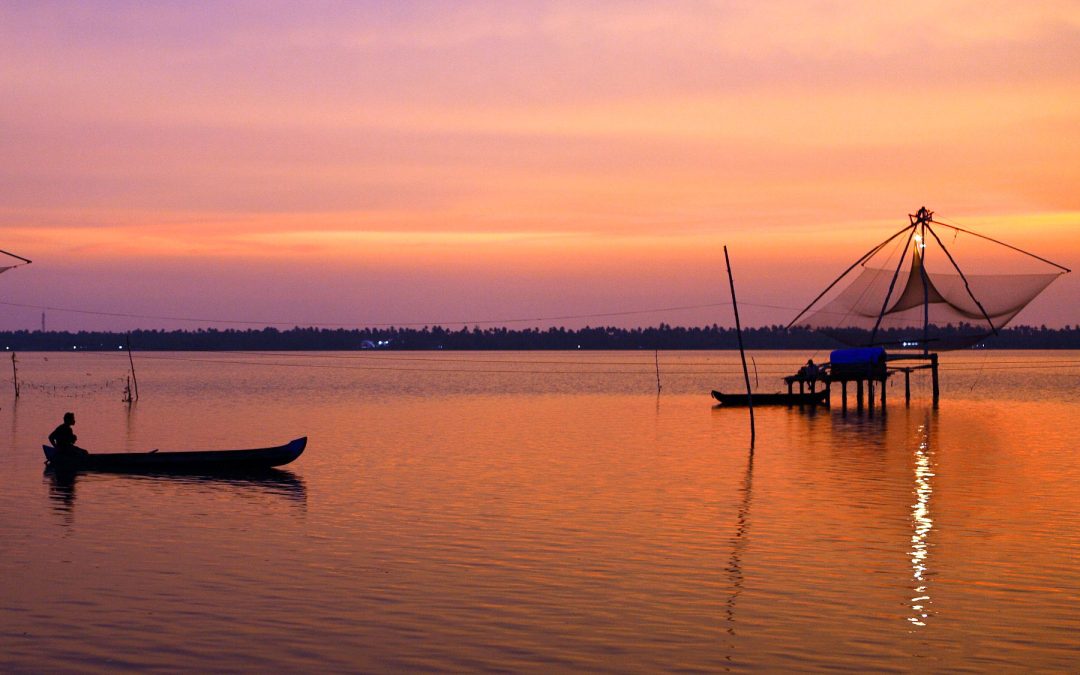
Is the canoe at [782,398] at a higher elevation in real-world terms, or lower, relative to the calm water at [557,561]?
higher

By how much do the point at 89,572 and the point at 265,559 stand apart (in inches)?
101

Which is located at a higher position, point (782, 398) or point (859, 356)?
point (859, 356)

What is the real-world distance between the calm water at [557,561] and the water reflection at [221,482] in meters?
0.19

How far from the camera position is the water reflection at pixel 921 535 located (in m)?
15.1

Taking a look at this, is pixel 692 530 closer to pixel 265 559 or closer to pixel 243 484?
pixel 265 559

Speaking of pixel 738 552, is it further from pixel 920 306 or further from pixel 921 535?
pixel 920 306

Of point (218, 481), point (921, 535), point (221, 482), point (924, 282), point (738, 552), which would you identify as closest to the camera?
point (738, 552)

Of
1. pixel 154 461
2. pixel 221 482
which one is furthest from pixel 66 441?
pixel 221 482

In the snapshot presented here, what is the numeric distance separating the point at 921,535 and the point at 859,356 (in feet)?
146

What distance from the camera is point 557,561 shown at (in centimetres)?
1833

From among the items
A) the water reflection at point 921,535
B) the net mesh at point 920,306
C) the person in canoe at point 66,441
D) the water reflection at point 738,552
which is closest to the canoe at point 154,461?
the person in canoe at point 66,441

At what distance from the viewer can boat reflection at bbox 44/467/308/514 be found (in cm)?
2712

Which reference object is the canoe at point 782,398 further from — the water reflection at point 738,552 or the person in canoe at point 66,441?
the person in canoe at point 66,441

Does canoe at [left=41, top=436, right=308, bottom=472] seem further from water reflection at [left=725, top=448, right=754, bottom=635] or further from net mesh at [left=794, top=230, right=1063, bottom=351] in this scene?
net mesh at [left=794, top=230, right=1063, bottom=351]
